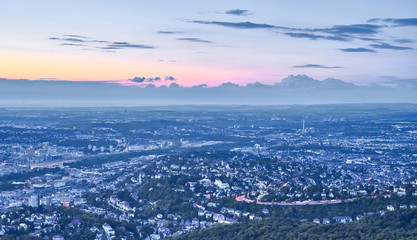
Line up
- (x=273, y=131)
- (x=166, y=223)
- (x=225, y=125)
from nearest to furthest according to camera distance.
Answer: (x=166, y=223), (x=273, y=131), (x=225, y=125)

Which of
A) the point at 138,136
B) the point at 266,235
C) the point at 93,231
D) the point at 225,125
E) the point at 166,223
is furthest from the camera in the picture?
the point at 225,125

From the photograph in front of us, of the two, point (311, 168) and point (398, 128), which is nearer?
point (311, 168)

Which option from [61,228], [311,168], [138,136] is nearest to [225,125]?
[138,136]

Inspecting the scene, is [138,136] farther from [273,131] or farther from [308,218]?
[308,218]

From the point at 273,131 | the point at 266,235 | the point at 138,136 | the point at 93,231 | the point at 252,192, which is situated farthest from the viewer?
the point at 273,131

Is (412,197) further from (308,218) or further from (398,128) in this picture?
(398,128)

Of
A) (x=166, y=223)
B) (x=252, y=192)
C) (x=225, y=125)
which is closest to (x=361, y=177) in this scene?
(x=252, y=192)
